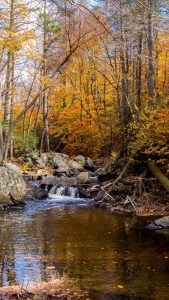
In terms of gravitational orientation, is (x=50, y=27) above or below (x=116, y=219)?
above

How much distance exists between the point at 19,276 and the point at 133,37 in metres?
14.0

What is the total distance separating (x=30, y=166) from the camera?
22.6 meters

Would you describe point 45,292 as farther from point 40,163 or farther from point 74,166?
point 74,166

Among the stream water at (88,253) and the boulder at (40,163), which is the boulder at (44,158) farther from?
the stream water at (88,253)

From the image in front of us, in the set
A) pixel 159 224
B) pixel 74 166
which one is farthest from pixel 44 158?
pixel 159 224

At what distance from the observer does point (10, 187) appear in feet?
46.9

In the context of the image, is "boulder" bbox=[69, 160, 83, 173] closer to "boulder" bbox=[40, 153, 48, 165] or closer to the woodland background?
"boulder" bbox=[40, 153, 48, 165]

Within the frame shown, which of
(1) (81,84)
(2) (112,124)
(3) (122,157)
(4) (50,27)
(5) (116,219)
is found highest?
(4) (50,27)

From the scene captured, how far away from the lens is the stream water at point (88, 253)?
243 inches

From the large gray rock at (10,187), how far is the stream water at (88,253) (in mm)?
1665

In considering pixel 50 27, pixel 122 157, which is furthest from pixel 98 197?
pixel 50 27

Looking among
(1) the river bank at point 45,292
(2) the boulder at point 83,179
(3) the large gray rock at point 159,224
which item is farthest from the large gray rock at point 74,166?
(1) the river bank at point 45,292

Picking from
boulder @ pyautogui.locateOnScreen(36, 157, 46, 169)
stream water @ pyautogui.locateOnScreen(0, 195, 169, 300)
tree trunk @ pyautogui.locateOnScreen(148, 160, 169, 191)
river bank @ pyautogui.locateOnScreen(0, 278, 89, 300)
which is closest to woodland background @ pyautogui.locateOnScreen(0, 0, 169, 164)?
tree trunk @ pyautogui.locateOnScreen(148, 160, 169, 191)

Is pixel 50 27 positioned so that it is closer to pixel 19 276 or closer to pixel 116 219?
pixel 116 219
